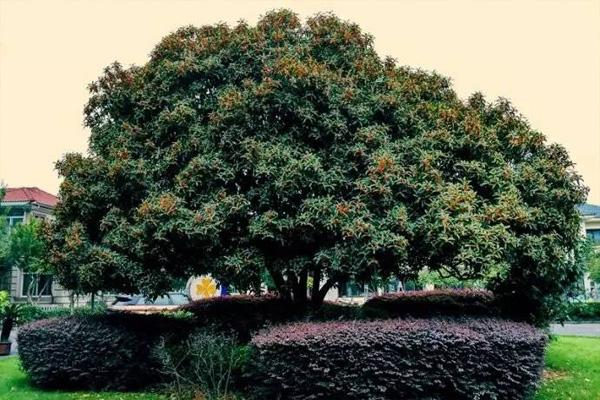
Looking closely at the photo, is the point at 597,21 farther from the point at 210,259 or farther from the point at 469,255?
the point at 210,259

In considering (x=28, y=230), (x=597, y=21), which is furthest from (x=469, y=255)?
(x=28, y=230)

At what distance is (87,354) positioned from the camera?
8.62 metres

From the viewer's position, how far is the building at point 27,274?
→ 81.7ft

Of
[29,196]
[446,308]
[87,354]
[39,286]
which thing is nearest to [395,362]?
[446,308]

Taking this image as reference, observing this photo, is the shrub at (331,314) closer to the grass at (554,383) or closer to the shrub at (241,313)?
the shrub at (241,313)

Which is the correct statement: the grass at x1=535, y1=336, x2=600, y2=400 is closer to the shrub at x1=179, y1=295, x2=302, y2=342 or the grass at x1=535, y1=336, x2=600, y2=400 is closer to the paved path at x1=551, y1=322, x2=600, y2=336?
the shrub at x1=179, y1=295, x2=302, y2=342

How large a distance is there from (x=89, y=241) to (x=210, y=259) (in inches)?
92.3

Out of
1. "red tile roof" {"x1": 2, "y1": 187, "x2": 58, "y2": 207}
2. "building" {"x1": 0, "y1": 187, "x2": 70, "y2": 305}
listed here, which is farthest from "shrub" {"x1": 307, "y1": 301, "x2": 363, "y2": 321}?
"red tile roof" {"x1": 2, "y1": 187, "x2": 58, "y2": 207}

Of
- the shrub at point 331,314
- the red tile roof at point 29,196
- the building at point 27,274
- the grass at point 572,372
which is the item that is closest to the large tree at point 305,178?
the shrub at point 331,314

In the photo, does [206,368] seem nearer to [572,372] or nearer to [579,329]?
[572,372]

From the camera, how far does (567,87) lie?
520 inches

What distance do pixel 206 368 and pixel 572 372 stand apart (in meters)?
6.89

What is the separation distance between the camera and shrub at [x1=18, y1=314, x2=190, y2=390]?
A: 8617mm

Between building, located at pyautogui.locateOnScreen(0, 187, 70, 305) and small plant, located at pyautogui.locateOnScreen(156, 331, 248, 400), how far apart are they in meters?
18.7
